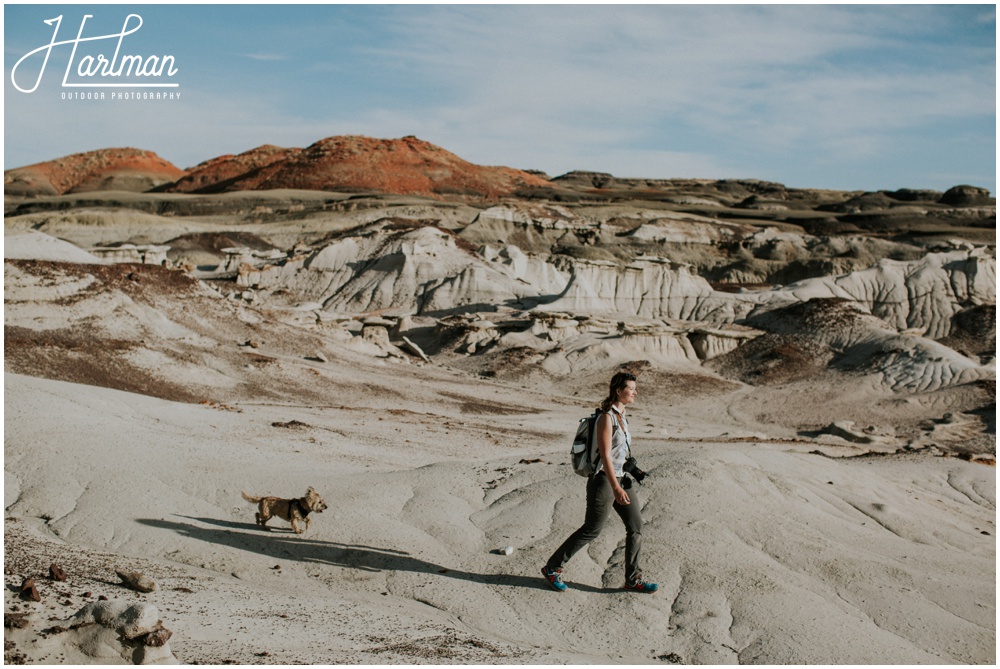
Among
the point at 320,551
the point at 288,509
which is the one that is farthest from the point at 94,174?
the point at 320,551

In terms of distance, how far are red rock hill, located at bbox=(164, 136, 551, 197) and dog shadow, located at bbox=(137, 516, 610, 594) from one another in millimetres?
93181

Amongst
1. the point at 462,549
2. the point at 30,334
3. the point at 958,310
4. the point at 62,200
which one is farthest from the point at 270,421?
the point at 62,200

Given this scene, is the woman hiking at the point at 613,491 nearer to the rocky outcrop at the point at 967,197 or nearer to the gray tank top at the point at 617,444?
the gray tank top at the point at 617,444

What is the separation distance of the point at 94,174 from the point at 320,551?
437 feet

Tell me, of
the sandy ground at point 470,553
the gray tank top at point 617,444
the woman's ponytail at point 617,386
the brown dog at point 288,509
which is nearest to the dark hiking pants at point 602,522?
the gray tank top at point 617,444

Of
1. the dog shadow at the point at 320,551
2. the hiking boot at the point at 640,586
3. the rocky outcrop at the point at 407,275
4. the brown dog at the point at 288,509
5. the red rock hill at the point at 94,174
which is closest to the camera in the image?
the hiking boot at the point at 640,586

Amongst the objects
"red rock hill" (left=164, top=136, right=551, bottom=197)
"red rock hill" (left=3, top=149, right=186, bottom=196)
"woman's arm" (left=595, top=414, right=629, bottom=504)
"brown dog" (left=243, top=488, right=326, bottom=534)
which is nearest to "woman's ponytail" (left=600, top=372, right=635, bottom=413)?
"woman's arm" (left=595, top=414, right=629, bottom=504)

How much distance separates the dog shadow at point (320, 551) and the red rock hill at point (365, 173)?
3669 inches

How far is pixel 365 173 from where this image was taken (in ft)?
344

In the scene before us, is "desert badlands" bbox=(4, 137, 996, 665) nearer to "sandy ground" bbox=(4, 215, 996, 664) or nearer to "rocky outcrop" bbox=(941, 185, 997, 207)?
"sandy ground" bbox=(4, 215, 996, 664)

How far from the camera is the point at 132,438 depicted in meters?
10.7

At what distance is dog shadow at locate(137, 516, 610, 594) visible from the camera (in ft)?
23.7

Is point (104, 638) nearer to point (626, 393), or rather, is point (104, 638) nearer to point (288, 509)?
point (288, 509)

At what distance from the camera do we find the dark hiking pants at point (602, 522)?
262 inches
